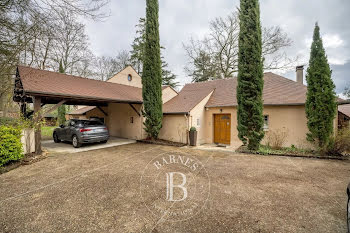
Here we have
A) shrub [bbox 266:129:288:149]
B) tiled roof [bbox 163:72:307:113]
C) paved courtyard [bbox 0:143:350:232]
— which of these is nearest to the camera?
paved courtyard [bbox 0:143:350:232]

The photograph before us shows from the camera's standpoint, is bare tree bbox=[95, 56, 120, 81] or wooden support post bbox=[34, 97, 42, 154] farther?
bare tree bbox=[95, 56, 120, 81]

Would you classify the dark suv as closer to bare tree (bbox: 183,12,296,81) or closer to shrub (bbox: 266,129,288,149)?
shrub (bbox: 266,129,288,149)

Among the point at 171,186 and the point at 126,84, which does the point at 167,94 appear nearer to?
the point at 126,84

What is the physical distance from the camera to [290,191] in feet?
10.7

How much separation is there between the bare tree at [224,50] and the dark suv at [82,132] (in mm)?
15395

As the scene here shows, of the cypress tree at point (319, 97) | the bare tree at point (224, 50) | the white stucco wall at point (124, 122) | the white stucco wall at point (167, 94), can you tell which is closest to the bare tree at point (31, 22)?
the white stucco wall at point (124, 122)

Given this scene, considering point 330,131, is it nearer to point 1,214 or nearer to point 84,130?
point 1,214

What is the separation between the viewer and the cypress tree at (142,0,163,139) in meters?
9.43

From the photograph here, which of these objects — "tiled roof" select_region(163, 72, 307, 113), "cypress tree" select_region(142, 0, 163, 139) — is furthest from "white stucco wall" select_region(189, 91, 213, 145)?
"cypress tree" select_region(142, 0, 163, 139)

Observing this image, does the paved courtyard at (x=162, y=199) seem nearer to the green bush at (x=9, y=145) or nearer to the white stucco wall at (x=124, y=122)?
the green bush at (x=9, y=145)

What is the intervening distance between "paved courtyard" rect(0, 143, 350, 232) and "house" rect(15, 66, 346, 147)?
130 inches

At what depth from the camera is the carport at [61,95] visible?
6203 millimetres

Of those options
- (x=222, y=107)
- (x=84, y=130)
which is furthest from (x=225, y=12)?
(x=84, y=130)

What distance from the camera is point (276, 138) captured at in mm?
7586
